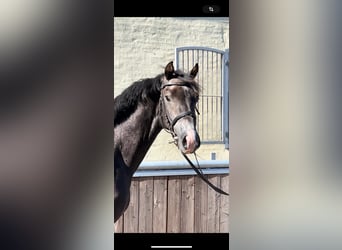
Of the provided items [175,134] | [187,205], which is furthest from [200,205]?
[175,134]

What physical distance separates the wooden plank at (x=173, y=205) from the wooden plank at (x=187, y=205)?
0.02 m

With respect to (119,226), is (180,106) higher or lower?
higher

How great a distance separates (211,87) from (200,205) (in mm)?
449

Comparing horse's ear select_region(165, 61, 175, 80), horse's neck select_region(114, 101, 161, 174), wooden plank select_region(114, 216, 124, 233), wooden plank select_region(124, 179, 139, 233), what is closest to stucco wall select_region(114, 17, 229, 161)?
horse's ear select_region(165, 61, 175, 80)

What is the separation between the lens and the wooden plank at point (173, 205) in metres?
1.41

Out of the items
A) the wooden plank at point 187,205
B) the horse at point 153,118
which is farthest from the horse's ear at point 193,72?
the wooden plank at point 187,205

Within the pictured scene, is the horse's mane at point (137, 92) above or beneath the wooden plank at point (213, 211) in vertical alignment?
above

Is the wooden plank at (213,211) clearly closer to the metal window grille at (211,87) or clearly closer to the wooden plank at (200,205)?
Answer: the wooden plank at (200,205)

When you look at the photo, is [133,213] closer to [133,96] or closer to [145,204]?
[145,204]

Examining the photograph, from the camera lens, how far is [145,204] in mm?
1407

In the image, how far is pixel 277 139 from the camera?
1415mm

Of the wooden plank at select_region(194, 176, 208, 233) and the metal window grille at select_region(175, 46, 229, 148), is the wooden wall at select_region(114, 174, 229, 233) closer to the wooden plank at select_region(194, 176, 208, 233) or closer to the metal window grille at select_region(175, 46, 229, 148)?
the wooden plank at select_region(194, 176, 208, 233)

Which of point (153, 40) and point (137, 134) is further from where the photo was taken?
point (137, 134)

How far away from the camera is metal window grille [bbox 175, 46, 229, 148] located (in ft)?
4.46
